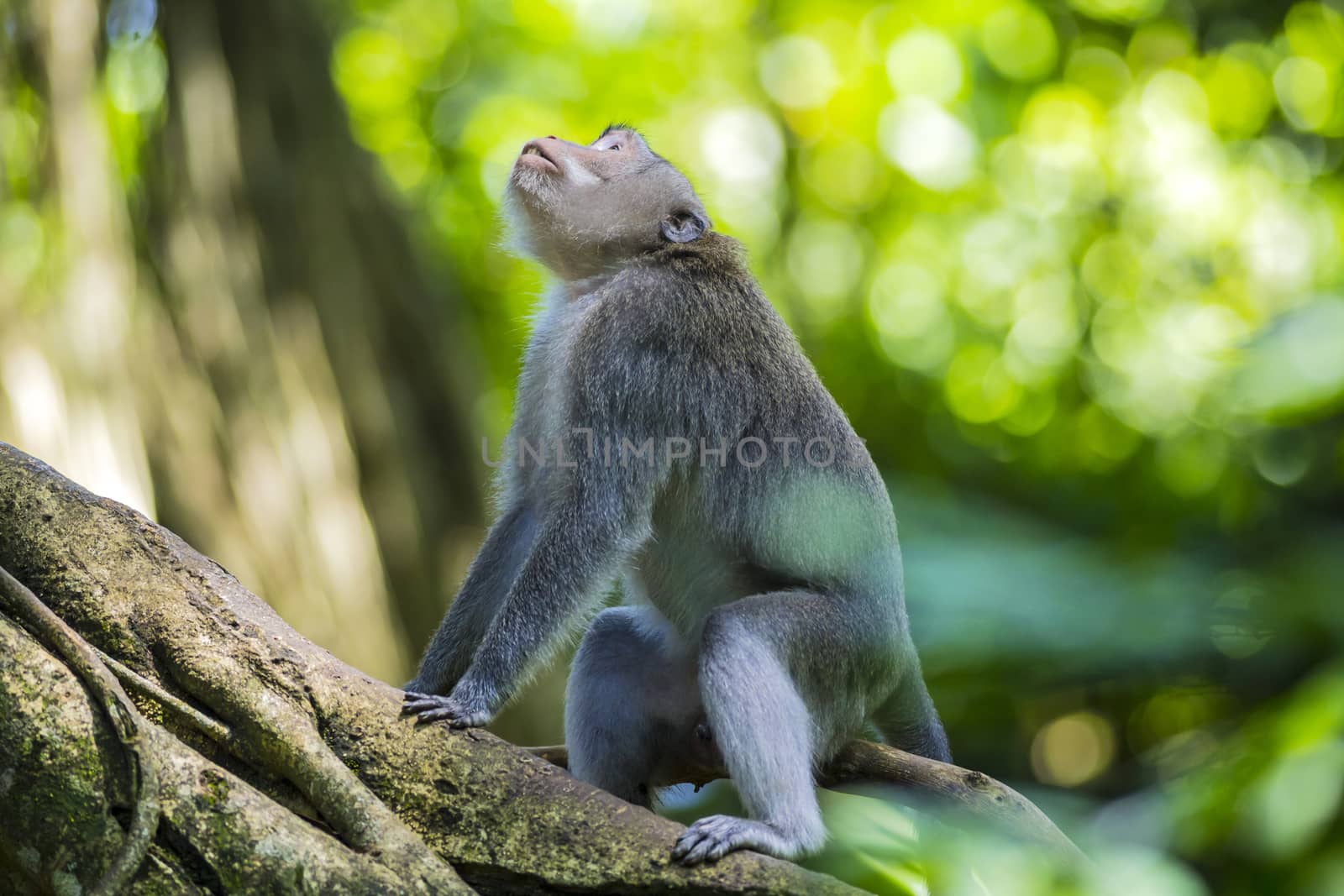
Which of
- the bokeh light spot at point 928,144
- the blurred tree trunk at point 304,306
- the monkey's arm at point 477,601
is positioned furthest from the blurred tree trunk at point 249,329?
the bokeh light spot at point 928,144

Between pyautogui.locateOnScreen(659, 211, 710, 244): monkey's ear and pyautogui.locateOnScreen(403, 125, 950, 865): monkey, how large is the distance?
11 centimetres

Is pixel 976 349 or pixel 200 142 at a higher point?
pixel 200 142

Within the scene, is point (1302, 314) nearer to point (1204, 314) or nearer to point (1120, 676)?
point (1120, 676)

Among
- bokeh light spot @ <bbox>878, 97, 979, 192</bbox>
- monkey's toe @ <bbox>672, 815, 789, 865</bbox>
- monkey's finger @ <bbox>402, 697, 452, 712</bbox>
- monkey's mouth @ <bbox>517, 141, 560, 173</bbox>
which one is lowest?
monkey's toe @ <bbox>672, 815, 789, 865</bbox>

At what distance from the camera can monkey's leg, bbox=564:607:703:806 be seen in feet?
15.6

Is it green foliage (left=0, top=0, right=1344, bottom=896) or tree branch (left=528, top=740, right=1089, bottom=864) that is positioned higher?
green foliage (left=0, top=0, right=1344, bottom=896)

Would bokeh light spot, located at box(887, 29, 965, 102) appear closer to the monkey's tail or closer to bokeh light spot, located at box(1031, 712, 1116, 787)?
bokeh light spot, located at box(1031, 712, 1116, 787)

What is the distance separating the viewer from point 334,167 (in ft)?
31.9

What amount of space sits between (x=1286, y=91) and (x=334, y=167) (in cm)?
786

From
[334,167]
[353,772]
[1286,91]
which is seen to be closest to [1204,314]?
[1286,91]

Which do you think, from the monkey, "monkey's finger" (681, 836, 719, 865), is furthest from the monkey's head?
"monkey's finger" (681, 836, 719, 865)

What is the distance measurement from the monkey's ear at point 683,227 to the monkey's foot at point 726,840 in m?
2.81

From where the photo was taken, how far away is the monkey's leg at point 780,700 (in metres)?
3.83

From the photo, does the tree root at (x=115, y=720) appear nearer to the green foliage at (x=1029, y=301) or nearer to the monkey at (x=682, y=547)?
the monkey at (x=682, y=547)
